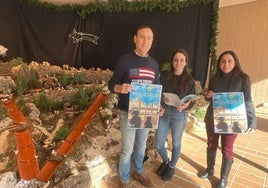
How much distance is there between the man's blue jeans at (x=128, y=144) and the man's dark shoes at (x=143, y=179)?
0.12 m

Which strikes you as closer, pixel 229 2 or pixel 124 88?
pixel 124 88

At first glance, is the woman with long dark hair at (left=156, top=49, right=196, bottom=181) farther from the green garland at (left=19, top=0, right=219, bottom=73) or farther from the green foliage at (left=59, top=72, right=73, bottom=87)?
the green garland at (left=19, top=0, right=219, bottom=73)

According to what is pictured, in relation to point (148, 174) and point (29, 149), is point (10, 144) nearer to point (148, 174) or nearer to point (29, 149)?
point (29, 149)

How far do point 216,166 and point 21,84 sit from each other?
3045 mm

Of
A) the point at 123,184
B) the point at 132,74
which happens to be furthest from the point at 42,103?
the point at 132,74

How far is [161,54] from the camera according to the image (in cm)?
520

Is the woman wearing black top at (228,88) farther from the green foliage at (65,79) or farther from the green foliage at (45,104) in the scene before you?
the green foliage at (65,79)

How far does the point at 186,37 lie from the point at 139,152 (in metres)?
3.60

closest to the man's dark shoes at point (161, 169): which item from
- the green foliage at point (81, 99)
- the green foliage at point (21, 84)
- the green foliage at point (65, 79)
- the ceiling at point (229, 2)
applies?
the green foliage at point (81, 99)

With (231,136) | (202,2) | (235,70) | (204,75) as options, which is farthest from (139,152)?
(202,2)

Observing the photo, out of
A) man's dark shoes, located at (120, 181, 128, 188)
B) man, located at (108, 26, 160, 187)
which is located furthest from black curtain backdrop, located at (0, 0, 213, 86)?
man's dark shoes, located at (120, 181, 128, 188)

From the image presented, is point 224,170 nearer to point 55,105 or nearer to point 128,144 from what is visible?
point 128,144

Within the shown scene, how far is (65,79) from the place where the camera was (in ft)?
13.6

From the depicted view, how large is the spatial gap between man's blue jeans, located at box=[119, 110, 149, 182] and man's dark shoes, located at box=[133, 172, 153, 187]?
0.41ft
